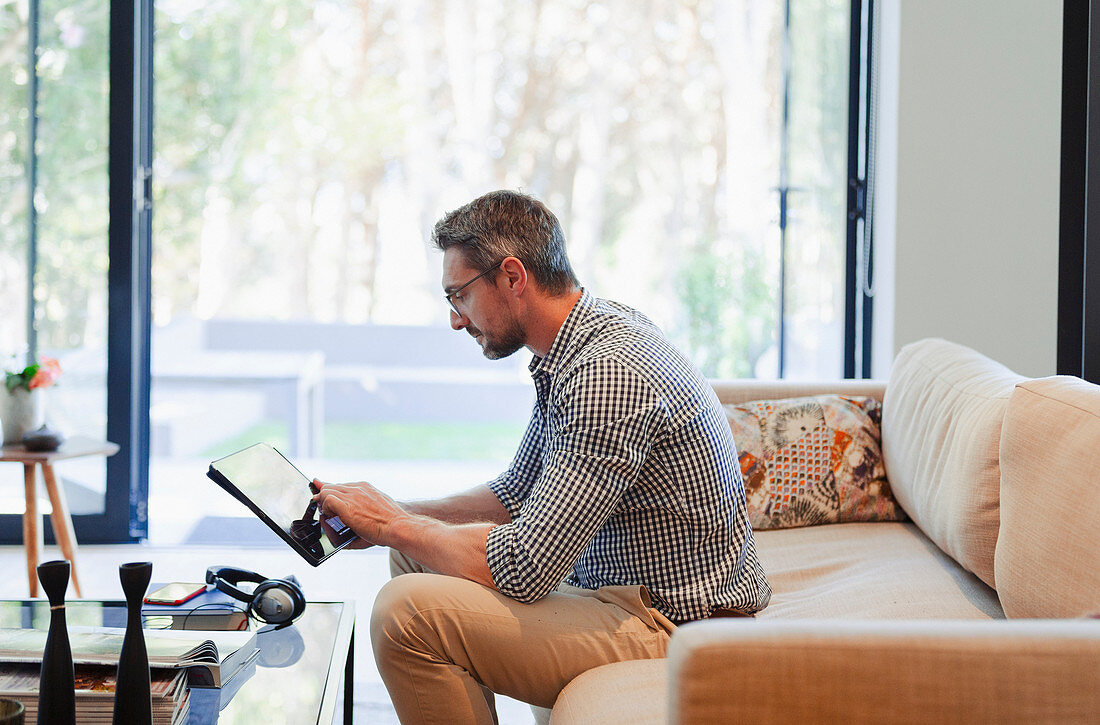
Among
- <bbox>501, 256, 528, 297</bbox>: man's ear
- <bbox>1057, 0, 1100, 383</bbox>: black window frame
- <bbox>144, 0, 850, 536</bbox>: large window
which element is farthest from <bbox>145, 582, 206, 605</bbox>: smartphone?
<bbox>144, 0, 850, 536</bbox>: large window

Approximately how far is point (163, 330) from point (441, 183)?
3272mm

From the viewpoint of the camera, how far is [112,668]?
1.12m

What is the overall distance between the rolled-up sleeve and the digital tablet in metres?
0.31

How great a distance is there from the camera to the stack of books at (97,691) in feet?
3.48

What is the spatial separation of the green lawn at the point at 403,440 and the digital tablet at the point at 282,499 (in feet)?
19.6

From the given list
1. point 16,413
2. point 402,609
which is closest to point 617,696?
point 402,609

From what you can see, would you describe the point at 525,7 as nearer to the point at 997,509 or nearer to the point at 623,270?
the point at 623,270

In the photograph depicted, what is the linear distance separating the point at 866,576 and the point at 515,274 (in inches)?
32.9

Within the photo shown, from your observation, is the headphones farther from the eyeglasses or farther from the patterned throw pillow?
the patterned throw pillow

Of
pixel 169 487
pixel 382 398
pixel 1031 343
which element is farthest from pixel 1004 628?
pixel 382 398

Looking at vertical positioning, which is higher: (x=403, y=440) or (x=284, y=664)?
(x=284, y=664)

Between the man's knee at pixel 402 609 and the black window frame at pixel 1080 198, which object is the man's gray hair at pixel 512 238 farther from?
the black window frame at pixel 1080 198

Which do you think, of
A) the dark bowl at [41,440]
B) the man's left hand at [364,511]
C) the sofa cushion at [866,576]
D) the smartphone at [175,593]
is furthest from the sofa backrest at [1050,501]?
the dark bowl at [41,440]

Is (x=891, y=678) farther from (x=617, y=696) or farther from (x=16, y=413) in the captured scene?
(x=16, y=413)
